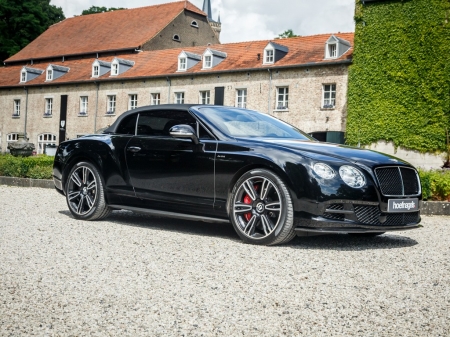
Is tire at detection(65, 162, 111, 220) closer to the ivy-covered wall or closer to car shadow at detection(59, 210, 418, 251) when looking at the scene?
car shadow at detection(59, 210, 418, 251)

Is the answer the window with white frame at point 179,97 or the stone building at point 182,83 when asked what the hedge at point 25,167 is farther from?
the window with white frame at point 179,97

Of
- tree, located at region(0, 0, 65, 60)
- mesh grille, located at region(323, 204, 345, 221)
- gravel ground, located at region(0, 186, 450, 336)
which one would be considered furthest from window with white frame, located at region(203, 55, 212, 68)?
mesh grille, located at region(323, 204, 345, 221)

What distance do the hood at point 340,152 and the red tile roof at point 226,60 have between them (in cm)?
2941

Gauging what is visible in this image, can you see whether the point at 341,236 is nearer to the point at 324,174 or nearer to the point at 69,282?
the point at 324,174

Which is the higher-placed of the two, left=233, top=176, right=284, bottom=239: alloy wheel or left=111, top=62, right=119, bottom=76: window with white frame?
left=111, top=62, right=119, bottom=76: window with white frame

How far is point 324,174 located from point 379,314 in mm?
2424

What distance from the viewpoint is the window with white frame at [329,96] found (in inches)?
1412

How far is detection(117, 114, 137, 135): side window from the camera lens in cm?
809

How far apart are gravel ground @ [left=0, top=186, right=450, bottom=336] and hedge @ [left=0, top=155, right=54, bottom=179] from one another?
31.7 feet

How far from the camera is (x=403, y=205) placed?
6453 millimetres

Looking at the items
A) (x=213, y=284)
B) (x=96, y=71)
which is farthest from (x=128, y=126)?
(x=96, y=71)

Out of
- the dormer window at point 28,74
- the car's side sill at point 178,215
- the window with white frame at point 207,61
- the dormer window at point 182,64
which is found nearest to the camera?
the car's side sill at point 178,215

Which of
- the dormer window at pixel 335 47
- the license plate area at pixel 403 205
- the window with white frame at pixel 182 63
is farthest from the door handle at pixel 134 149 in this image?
the window with white frame at pixel 182 63

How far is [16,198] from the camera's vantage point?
471 inches
